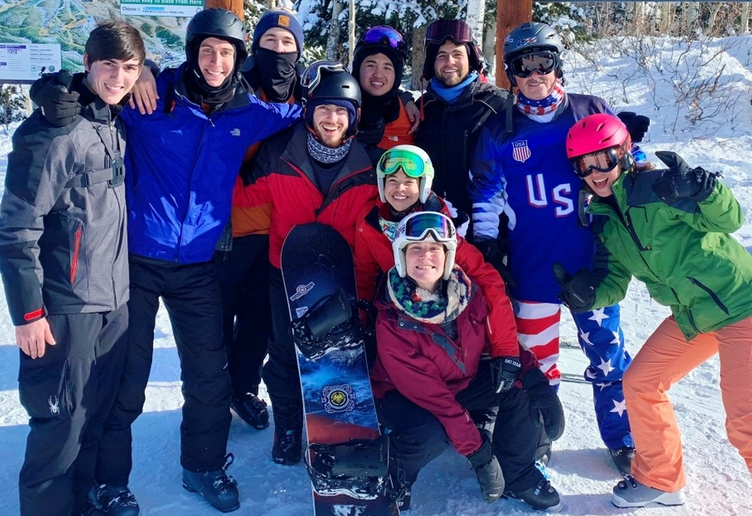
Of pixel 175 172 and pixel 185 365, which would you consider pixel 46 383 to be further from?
pixel 175 172

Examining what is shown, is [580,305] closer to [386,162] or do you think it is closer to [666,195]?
[666,195]

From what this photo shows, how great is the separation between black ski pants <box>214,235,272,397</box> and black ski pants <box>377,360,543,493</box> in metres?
1.03

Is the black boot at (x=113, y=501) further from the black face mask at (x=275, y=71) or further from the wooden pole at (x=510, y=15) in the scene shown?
the wooden pole at (x=510, y=15)

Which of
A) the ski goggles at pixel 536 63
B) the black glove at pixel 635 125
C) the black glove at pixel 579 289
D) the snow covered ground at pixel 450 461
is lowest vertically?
the snow covered ground at pixel 450 461

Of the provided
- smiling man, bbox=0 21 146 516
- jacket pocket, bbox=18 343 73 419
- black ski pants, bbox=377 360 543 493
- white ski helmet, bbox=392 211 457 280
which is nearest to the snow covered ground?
black ski pants, bbox=377 360 543 493

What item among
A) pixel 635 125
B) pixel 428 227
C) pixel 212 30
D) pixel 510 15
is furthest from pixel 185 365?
pixel 510 15

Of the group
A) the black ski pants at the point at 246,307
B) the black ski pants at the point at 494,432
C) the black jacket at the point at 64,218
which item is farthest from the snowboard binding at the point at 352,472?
the black jacket at the point at 64,218

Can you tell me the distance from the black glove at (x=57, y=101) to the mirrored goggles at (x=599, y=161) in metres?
2.30

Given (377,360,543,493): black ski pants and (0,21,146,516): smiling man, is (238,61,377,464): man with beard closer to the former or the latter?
(377,360,543,493): black ski pants

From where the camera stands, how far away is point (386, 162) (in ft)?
10.5

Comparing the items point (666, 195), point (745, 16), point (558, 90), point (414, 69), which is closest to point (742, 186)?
point (558, 90)

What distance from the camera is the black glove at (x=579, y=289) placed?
122 inches

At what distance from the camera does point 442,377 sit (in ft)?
10.3

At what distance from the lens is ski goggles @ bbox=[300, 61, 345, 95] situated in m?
3.33
